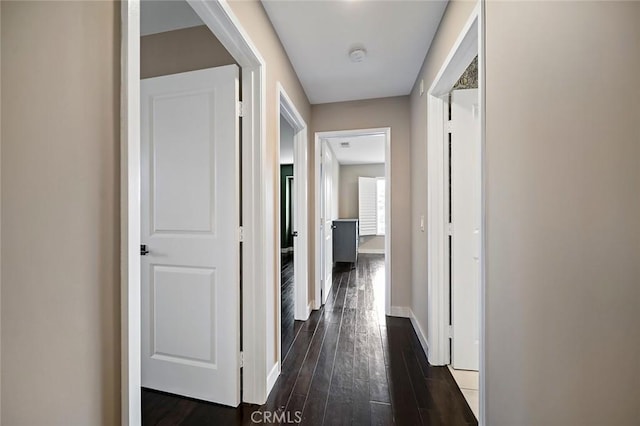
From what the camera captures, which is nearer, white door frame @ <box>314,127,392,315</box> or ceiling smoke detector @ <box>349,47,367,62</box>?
ceiling smoke detector @ <box>349,47,367,62</box>

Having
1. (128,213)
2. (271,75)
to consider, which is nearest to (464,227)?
(271,75)

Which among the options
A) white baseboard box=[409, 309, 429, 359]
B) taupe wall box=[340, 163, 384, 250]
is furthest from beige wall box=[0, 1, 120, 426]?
taupe wall box=[340, 163, 384, 250]

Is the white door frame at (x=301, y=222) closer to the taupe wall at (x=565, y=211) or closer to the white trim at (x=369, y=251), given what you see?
the taupe wall at (x=565, y=211)

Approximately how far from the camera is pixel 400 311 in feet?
9.44

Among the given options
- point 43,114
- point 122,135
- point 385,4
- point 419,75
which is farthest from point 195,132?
point 419,75

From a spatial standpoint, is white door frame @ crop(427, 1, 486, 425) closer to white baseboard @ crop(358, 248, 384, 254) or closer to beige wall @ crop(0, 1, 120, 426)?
beige wall @ crop(0, 1, 120, 426)

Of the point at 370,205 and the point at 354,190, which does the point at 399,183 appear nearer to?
the point at 370,205

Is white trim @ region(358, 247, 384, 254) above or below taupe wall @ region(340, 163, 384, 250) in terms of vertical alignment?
below

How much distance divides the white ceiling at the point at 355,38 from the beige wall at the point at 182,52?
43cm

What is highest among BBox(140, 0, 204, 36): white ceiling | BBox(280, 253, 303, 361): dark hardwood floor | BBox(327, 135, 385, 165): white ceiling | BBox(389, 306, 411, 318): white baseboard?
BBox(327, 135, 385, 165): white ceiling

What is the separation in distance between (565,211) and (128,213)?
3.92ft

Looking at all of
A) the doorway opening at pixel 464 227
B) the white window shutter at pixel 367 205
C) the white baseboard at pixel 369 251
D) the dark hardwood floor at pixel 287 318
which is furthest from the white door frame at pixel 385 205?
the white baseboard at pixel 369 251

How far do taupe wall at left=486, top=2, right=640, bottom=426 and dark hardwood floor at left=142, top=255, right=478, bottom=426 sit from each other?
63 centimetres

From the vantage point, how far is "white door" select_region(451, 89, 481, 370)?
1.85 metres
